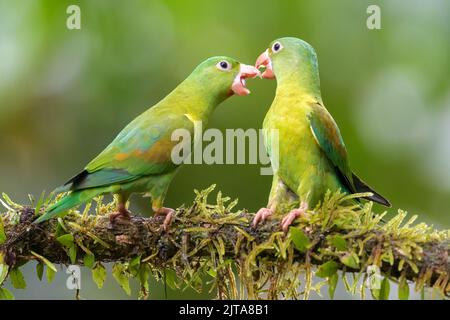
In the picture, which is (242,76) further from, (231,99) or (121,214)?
(231,99)

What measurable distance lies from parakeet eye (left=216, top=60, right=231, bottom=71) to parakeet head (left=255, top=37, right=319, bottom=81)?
1.05 feet

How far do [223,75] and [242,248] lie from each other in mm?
1440

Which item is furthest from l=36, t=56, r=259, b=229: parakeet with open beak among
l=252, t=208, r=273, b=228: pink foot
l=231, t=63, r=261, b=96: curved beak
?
l=252, t=208, r=273, b=228: pink foot

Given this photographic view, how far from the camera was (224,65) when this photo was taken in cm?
480

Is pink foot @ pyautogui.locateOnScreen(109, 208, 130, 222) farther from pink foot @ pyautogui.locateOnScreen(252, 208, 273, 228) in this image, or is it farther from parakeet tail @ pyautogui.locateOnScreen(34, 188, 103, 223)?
pink foot @ pyautogui.locateOnScreen(252, 208, 273, 228)

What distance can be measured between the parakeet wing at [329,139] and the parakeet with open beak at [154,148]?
1.83ft

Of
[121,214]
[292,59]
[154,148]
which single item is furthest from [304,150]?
[121,214]

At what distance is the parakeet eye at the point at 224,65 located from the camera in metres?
4.80

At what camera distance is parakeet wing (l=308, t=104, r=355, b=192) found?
14.6 ft

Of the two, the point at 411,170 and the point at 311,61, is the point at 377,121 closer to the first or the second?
the point at 411,170

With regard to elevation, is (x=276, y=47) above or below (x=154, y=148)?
above

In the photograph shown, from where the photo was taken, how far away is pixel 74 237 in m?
3.87

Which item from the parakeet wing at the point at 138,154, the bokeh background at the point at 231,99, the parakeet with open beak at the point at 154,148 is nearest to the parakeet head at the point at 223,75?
the parakeet with open beak at the point at 154,148
